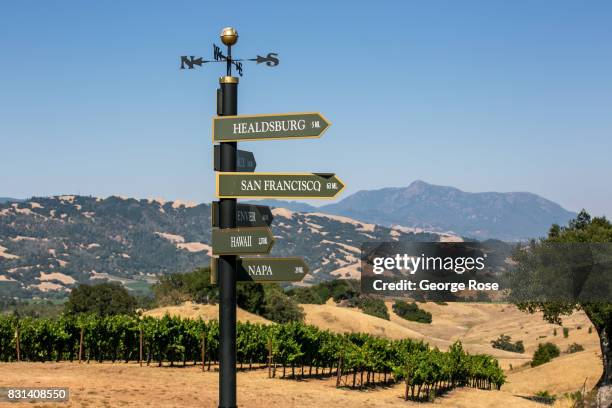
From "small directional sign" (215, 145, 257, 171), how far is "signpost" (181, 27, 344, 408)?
0.02m

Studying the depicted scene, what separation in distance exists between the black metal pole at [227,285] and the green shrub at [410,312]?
144 meters

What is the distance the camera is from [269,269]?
15.4m

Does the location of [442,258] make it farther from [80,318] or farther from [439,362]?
[80,318]

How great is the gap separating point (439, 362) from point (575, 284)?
8.57 metres

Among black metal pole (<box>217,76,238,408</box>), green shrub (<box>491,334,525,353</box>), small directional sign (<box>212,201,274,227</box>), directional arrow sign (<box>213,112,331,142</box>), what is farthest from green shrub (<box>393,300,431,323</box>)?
directional arrow sign (<box>213,112,331,142</box>)

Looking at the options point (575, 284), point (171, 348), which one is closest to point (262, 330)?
point (171, 348)

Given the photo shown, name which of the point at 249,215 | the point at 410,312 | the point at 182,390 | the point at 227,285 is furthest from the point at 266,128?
the point at 410,312

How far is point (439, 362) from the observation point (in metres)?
42.7

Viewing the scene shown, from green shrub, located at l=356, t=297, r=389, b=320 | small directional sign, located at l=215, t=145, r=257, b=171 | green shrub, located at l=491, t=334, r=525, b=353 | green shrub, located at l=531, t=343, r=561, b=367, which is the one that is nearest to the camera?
small directional sign, located at l=215, t=145, r=257, b=171

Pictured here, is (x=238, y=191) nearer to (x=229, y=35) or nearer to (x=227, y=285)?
(x=227, y=285)

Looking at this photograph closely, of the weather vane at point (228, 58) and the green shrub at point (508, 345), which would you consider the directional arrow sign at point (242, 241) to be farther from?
the green shrub at point (508, 345)

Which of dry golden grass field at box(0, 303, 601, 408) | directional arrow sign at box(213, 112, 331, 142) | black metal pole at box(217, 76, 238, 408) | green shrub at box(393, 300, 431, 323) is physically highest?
green shrub at box(393, 300, 431, 323)

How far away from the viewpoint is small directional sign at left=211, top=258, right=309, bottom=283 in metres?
15.3

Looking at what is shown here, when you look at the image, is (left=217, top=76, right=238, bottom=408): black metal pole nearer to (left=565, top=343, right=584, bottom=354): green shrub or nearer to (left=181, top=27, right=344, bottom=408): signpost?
(left=181, top=27, right=344, bottom=408): signpost
